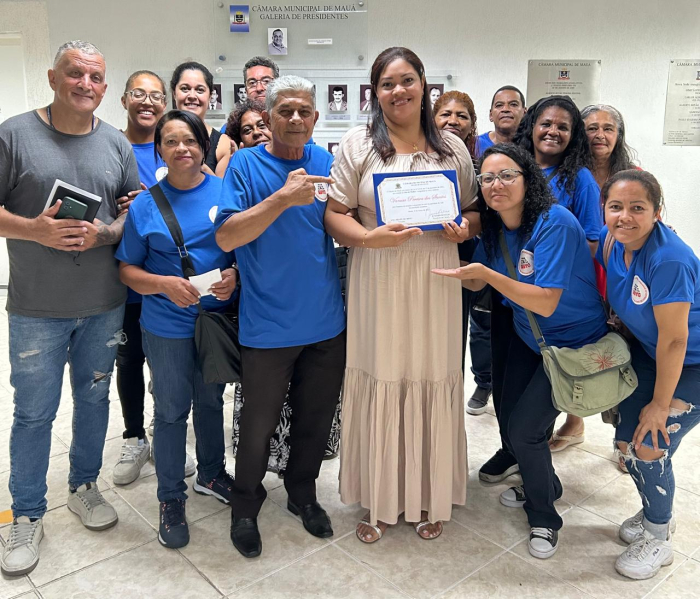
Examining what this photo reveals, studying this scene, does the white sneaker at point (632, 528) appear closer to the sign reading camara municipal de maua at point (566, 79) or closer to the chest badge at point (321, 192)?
the chest badge at point (321, 192)

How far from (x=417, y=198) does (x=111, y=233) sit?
1.08m

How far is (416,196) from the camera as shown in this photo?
2.00m

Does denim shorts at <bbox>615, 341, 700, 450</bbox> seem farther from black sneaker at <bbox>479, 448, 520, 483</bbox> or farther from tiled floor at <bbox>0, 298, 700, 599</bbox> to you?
black sneaker at <bbox>479, 448, 520, 483</bbox>

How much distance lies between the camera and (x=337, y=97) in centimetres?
518

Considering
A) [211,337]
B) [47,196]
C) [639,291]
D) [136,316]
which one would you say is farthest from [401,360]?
[47,196]

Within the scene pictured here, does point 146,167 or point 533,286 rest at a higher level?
point 146,167

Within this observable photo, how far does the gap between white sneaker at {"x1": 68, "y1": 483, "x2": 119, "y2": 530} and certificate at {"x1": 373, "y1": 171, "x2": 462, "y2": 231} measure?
63.2 inches

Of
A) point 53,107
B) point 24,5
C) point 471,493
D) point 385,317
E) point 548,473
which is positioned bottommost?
point 471,493

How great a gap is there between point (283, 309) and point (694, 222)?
15.9 ft

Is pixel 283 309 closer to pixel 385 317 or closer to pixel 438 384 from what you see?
pixel 385 317

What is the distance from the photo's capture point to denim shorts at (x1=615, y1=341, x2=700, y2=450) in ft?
6.59

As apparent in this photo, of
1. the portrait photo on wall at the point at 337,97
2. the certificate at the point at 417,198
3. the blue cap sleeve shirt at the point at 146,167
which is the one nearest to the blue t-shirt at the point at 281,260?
the certificate at the point at 417,198

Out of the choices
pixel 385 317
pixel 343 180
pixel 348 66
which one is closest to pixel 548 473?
pixel 385 317

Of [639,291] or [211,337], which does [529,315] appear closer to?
[639,291]
